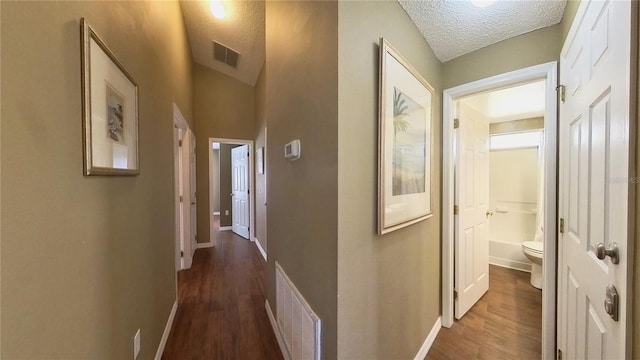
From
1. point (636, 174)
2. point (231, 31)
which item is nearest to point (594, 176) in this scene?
point (636, 174)

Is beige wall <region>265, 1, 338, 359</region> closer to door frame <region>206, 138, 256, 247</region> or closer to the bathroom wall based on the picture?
door frame <region>206, 138, 256, 247</region>

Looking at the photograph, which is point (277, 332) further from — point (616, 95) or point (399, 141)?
point (616, 95)

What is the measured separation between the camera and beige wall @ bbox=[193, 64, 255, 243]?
4.23 metres

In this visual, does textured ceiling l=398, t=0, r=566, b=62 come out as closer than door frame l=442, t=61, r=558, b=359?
Yes

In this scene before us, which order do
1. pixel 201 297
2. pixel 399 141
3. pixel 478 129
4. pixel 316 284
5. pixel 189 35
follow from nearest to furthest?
pixel 316 284 → pixel 399 141 → pixel 478 129 → pixel 201 297 → pixel 189 35

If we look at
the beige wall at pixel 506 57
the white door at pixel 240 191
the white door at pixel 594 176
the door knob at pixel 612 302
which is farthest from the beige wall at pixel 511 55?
the white door at pixel 240 191

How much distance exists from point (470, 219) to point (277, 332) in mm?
1971

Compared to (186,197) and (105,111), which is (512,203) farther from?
(186,197)

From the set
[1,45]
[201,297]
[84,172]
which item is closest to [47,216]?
[84,172]

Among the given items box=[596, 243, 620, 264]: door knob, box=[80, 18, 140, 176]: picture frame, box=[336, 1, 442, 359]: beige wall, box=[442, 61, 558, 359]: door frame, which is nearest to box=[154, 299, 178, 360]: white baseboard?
box=[80, 18, 140, 176]: picture frame

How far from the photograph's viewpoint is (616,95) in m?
0.73

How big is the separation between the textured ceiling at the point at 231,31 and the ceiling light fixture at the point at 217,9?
4 centimetres

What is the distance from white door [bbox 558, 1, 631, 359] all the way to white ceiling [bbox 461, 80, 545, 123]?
110 cm

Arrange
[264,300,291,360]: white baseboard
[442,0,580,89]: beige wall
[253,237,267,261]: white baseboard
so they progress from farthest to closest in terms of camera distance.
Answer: [253,237,267,261]: white baseboard
[264,300,291,360]: white baseboard
[442,0,580,89]: beige wall
